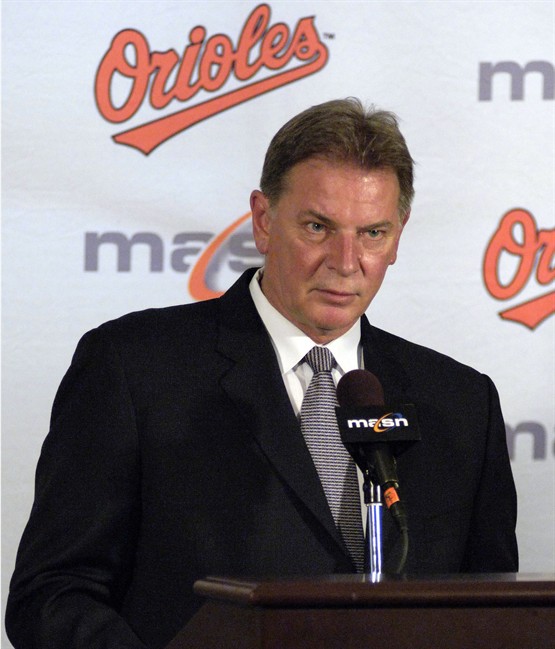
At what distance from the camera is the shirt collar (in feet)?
6.26

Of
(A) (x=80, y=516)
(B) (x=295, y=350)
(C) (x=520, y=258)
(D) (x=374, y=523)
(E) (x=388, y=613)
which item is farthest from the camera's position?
(C) (x=520, y=258)

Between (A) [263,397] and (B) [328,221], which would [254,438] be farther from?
(B) [328,221]

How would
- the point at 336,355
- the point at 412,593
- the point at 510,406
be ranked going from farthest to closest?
the point at 510,406 → the point at 336,355 → the point at 412,593

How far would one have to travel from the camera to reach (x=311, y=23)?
2.52 meters

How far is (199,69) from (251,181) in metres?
0.26

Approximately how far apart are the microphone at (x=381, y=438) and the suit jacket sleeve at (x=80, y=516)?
1.52ft

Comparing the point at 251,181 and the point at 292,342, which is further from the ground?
the point at 251,181

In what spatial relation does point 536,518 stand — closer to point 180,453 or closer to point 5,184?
point 180,453

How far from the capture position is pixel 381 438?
1324 millimetres

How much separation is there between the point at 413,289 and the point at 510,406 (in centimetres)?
32

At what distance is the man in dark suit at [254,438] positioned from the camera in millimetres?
1714

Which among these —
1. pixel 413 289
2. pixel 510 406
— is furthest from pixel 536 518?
pixel 413 289

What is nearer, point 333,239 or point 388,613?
point 388,613

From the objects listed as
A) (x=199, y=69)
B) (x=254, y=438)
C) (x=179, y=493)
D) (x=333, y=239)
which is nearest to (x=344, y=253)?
(x=333, y=239)
